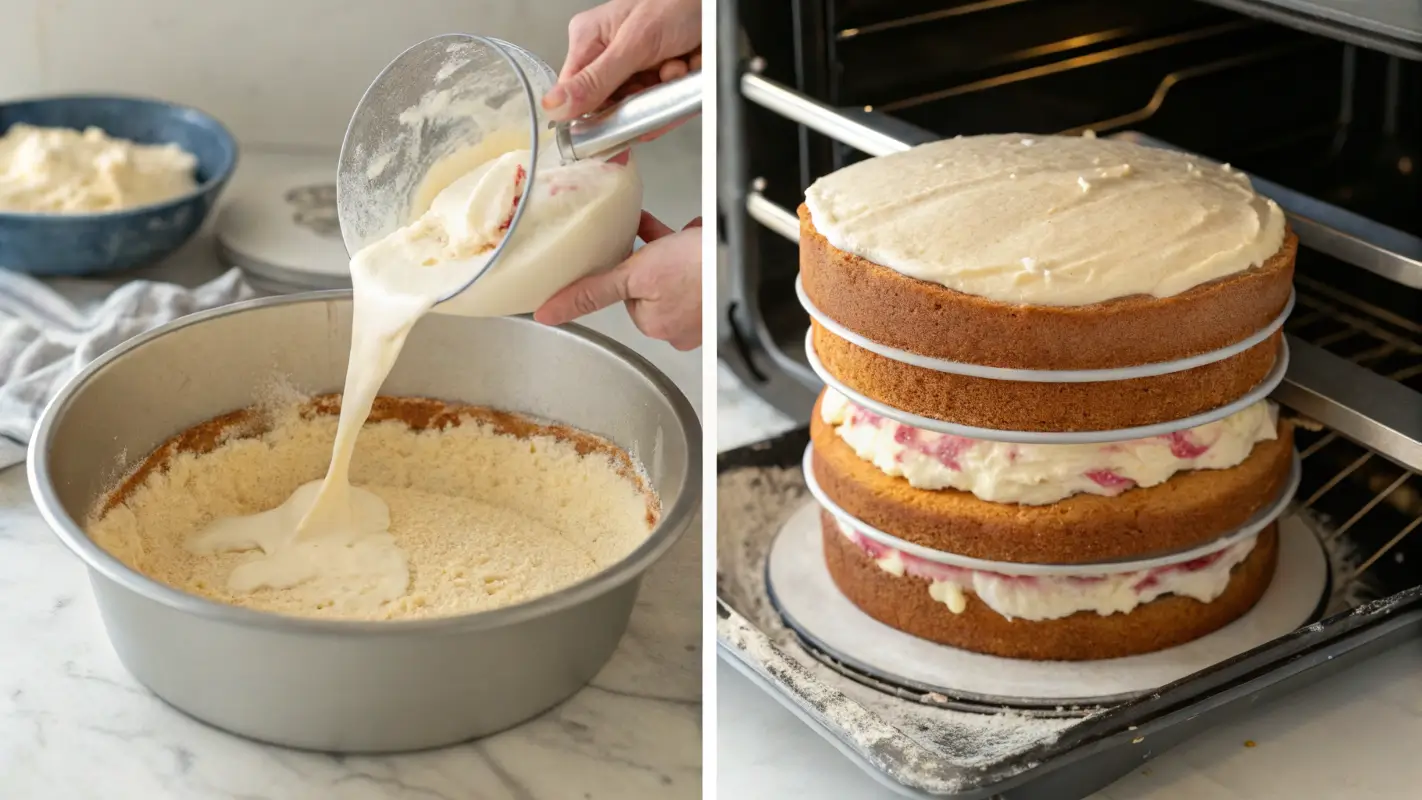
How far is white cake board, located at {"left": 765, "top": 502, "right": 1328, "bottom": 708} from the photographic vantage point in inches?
26.3

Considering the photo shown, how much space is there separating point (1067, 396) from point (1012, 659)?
138mm

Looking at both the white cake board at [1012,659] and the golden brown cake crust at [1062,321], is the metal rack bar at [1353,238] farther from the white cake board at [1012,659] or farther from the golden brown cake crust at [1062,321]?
the white cake board at [1012,659]

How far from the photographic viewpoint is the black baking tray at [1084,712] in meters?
0.57

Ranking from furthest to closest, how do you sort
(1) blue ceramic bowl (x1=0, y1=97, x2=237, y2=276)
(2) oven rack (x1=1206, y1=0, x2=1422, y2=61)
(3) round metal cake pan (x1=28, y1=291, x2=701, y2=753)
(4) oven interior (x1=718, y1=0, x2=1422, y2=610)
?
(4) oven interior (x1=718, y1=0, x2=1422, y2=610), (1) blue ceramic bowl (x1=0, y1=97, x2=237, y2=276), (2) oven rack (x1=1206, y1=0, x2=1422, y2=61), (3) round metal cake pan (x1=28, y1=291, x2=701, y2=753)

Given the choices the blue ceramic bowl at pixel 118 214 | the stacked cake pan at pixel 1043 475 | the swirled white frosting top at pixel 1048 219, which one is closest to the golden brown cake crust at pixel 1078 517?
the stacked cake pan at pixel 1043 475

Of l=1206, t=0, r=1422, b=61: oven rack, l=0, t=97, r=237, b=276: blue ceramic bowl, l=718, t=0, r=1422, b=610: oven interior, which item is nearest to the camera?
l=1206, t=0, r=1422, b=61: oven rack

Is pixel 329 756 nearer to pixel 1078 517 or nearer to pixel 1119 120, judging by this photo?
pixel 1078 517

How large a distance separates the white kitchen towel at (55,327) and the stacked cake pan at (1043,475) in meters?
0.30

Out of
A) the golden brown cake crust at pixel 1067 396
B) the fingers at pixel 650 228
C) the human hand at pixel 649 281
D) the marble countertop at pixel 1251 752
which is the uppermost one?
the fingers at pixel 650 228

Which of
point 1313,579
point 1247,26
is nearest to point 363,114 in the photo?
point 1313,579

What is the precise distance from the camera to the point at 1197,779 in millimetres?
625

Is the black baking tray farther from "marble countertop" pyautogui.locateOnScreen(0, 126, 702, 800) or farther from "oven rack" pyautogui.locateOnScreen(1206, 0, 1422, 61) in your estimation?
"oven rack" pyautogui.locateOnScreen(1206, 0, 1422, 61)

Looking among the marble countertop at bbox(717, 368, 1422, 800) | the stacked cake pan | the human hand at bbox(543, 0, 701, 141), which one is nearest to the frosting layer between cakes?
the stacked cake pan

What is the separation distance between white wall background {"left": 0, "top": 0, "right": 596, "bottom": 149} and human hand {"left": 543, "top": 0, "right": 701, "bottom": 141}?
0.33 ft
